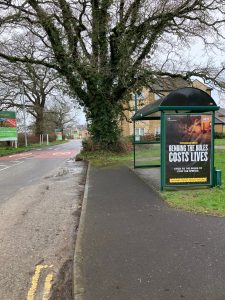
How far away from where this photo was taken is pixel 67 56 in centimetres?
2033

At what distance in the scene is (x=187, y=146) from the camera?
9.04 meters

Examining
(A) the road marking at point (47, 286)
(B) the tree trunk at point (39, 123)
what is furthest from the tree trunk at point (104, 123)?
(B) the tree trunk at point (39, 123)

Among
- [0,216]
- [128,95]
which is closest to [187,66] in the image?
[128,95]

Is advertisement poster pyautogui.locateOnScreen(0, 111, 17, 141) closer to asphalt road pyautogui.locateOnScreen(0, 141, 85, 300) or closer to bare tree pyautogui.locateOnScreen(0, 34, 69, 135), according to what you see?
bare tree pyautogui.locateOnScreen(0, 34, 69, 135)

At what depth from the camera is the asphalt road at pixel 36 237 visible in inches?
167

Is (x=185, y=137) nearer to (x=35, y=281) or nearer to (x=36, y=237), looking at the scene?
(x=36, y=237)

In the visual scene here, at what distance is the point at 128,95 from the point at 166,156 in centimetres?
A: 1391

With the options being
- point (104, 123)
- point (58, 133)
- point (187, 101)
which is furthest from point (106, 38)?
point (58, 133)

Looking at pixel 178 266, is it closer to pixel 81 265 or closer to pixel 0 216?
pixel 81 265

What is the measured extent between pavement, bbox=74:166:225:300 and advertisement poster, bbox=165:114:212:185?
1.48 m

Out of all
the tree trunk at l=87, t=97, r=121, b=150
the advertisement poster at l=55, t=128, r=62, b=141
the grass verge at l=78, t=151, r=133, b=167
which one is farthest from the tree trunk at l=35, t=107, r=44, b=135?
the grass verge at l=78, t=151, r=133, b=167

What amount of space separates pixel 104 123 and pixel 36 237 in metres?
15.9

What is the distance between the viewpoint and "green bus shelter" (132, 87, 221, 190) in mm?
8922

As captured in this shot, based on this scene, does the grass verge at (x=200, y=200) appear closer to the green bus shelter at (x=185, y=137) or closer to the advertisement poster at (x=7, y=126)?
the green bus shelter at (x=185, y=137)
